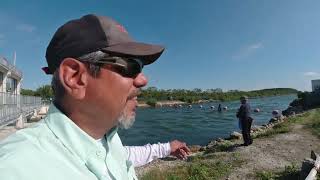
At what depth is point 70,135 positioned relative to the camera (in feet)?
4.44

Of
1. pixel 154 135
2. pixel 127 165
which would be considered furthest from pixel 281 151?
pixel 154 135

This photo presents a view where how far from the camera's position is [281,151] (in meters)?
12.5

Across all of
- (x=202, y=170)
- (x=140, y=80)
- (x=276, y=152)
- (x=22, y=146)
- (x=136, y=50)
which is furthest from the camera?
(x=276, y=152)

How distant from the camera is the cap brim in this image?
5.04 ft

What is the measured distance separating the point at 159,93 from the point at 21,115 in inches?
3889

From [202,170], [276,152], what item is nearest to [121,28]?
[202,170]

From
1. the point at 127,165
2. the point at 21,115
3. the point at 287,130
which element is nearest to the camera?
the point at 127,165

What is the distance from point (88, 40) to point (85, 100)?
27 centimetres

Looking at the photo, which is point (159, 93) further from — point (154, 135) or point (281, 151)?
point (281, 151)

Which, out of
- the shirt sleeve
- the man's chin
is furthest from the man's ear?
the shirt sleeve

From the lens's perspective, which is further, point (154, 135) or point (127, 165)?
point (154, 135)

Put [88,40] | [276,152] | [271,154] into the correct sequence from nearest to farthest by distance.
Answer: [88,40]
[271,154]
[276,152]

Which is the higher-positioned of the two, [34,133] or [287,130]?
[34,133]

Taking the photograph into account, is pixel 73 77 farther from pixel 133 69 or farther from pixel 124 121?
pixel 124 121
